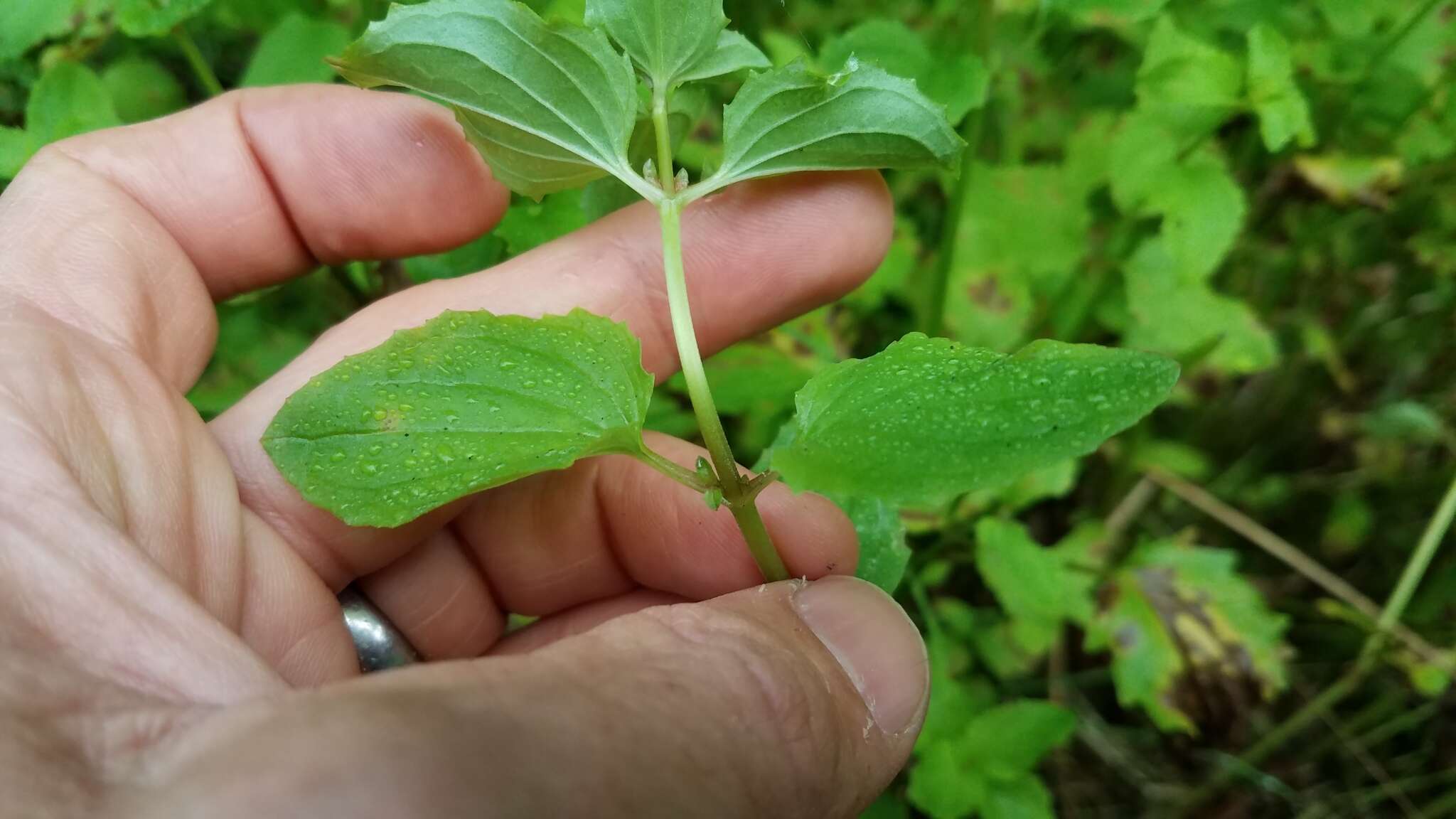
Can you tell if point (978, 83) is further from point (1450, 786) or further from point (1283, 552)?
point (1450, 786)

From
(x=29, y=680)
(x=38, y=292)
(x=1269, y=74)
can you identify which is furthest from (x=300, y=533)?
(x=1269, y=74)

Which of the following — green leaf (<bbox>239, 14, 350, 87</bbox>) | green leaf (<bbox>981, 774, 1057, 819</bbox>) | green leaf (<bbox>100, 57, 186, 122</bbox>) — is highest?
green leaf (<bbox>239, 14, 350, 87</bbox>)

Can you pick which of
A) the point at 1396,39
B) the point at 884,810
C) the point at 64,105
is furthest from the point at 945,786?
the point at 64,105

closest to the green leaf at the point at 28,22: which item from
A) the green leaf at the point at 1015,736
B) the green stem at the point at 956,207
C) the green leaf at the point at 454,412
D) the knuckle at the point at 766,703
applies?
the green leaf at the point at 454,412

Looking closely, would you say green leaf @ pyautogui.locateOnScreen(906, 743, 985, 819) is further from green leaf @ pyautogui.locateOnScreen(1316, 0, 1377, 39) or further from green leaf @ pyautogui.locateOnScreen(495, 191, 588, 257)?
green leaf @ pyautogui.locateOnScreen(1316, 0, 1377, 39)

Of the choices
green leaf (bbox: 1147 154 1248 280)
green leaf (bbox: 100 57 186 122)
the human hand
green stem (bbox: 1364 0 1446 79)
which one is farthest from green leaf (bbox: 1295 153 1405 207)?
green leaf (bbox: 100 57 186 122)

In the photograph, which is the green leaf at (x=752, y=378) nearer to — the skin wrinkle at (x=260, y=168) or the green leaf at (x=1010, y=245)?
the green leaf at (x=1010, y=245)
